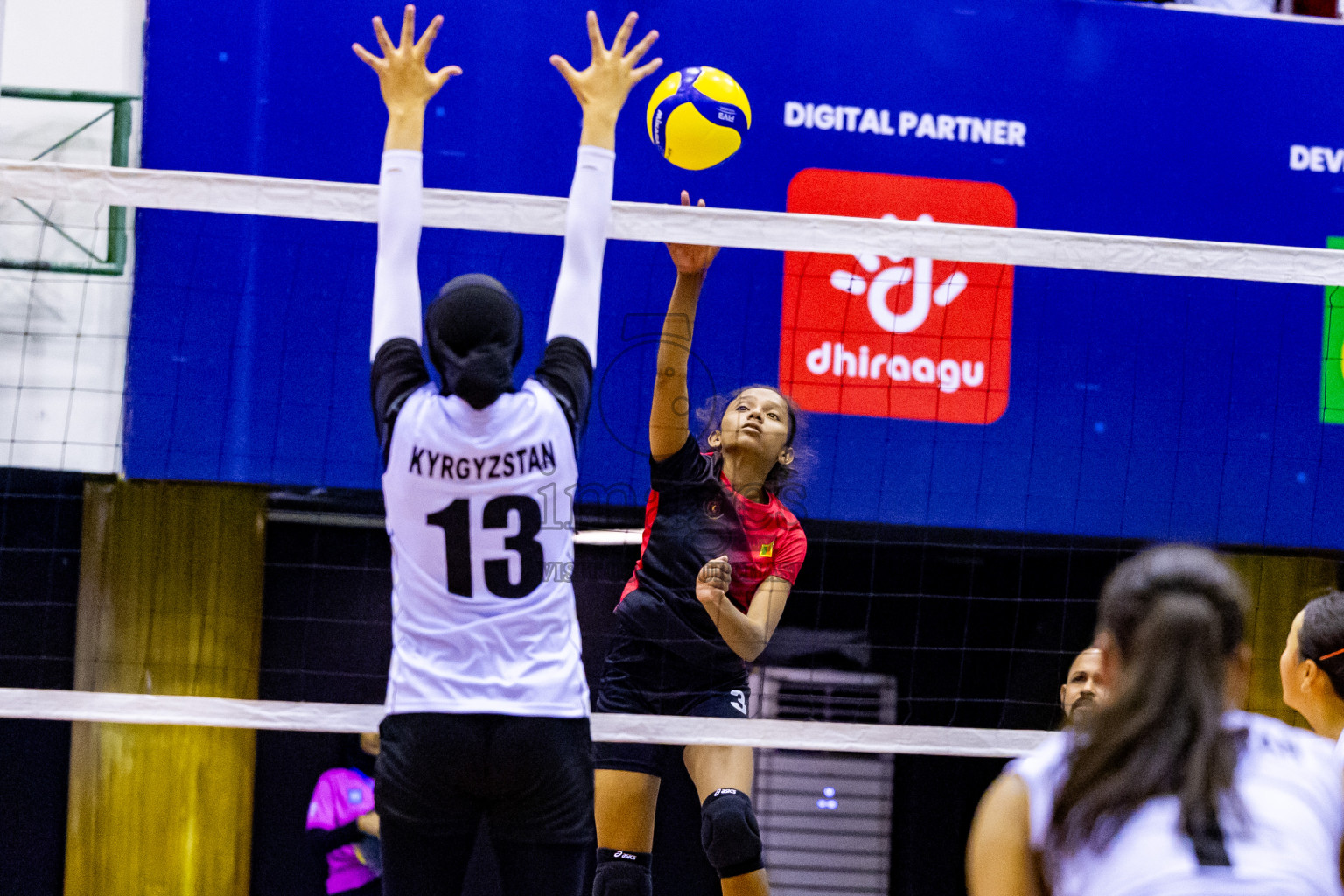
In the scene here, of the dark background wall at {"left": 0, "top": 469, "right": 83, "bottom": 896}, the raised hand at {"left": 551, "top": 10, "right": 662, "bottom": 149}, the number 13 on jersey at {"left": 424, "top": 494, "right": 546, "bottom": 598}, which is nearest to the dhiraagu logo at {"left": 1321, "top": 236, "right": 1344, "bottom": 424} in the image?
the raised hand at {"left": 551, "top": 10, "right": 662, "bottom": 149}

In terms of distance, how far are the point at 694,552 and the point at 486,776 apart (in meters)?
1.68

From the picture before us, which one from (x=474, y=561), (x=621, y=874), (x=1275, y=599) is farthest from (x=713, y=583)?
(x=1275, y=599)

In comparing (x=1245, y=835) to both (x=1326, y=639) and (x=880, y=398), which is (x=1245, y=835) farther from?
(x=880, y=398)

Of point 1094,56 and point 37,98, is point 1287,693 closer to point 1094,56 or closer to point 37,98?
point 1094,56

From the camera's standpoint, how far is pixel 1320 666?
265cm

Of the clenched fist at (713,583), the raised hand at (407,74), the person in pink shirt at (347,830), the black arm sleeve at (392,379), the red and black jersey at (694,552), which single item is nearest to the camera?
the black arm sleeve at (392,379)

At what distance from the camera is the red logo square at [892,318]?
18.5 feet

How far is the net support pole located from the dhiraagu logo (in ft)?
16.2

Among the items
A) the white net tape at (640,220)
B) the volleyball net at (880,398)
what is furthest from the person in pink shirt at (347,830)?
the white net tape at (640,220)

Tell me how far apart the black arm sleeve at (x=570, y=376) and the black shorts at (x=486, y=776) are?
0.62 m

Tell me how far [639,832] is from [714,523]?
98cm

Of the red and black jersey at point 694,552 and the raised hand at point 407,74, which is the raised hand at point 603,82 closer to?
the raised hand at point 407,74

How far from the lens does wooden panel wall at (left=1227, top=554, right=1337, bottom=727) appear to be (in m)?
6.19

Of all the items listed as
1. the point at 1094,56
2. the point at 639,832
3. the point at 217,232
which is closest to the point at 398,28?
the point at 217,232
